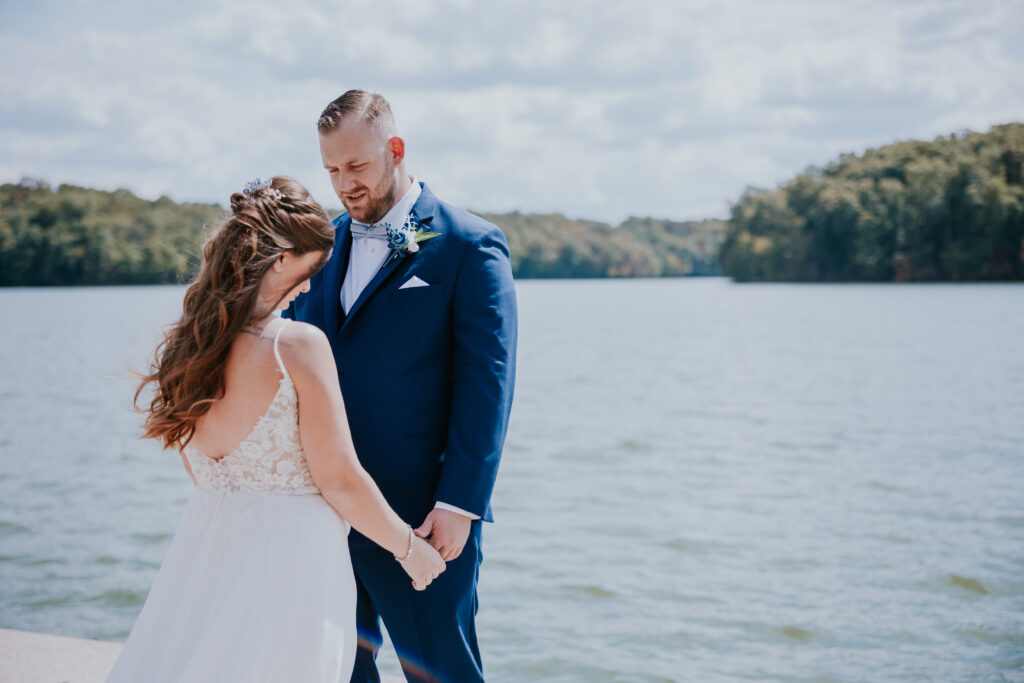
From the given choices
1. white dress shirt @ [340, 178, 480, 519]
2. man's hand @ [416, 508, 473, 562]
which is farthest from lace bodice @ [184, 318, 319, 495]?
white dress shirt @ [340, 178, 480, 519]

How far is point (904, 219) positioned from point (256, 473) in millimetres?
78443

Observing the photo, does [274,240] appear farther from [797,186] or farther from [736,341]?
[797,186]

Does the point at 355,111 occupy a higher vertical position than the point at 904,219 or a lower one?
lower

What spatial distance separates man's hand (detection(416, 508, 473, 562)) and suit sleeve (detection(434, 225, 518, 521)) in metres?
0.04

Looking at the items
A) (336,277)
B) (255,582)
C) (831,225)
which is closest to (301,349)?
(255,582)

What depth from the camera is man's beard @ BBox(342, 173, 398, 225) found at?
2690mm

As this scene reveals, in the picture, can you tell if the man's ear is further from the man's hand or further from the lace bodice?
the man's hand

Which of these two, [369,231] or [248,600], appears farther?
[369,231]

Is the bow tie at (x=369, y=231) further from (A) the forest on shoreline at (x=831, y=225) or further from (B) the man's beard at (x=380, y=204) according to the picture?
(A) the forest on shoreline at (x=831, y=225)

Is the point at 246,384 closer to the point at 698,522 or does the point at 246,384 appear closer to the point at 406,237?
the point at 406,237

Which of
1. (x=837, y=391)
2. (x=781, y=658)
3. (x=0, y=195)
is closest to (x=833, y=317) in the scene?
(x=837, y=391)

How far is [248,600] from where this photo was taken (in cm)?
209

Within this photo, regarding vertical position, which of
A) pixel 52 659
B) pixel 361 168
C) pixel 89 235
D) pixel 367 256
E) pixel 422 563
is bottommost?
pixel 52 659

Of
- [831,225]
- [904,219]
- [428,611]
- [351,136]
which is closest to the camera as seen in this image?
[351,136]
